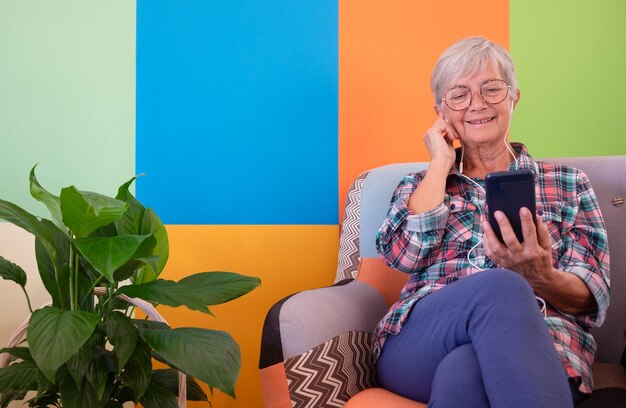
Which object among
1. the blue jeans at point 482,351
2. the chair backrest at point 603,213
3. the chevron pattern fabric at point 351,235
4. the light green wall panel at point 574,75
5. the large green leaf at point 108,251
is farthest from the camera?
the light green wall panel at point 574,75

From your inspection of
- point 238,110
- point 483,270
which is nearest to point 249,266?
point 238,110

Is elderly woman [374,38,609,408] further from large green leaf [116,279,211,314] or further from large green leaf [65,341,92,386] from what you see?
large green leaf [65,341,92,386]

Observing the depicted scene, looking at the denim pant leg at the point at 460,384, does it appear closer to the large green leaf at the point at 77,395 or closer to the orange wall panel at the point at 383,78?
the large green leaf at the point at 77,395

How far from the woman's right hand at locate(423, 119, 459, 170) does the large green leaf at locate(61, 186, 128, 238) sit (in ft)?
2.58

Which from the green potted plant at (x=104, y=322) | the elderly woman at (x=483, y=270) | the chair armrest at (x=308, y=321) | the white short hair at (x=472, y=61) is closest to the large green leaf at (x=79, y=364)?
the green potted plant at (x=104, y=322)

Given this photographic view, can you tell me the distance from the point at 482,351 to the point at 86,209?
2.51 feet

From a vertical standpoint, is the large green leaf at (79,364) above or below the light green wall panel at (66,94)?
below

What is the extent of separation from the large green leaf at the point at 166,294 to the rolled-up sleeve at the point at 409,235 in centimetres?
49

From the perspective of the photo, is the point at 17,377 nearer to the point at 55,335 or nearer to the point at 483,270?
the point at 55,335

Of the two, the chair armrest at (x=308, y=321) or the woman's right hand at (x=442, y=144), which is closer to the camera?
the chair armrest at (x=308, y=321)

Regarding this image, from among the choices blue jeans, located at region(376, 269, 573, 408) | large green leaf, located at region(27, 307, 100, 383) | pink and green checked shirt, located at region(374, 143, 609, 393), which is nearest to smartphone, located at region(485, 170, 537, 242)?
blue jeans, located at region(376, 269, 573, 408)

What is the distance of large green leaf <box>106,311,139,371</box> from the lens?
1215 mm

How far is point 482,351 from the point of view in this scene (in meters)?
1.06

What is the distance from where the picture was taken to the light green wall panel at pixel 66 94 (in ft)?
6.67
